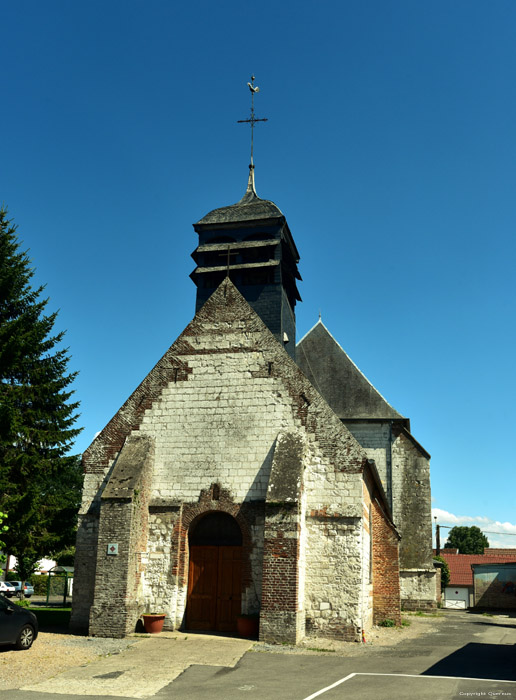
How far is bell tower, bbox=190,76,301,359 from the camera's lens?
76.0 feet

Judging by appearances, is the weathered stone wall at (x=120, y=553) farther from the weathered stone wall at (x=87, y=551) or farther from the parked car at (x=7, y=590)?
the parked car at (x=7, y=590)

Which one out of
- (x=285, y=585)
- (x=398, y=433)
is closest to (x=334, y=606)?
(x=285, y=585)

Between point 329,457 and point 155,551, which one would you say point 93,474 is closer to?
point 155,551

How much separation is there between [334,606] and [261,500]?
2834mm

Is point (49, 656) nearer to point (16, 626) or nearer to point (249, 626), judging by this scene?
point (16, 626)

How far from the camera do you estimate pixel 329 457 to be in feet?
46.3

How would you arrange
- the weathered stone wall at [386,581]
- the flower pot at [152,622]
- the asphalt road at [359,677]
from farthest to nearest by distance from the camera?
the weathered stone wall at [386,581] → the flower pot at [152,622] → the asphalt road at [359,677]

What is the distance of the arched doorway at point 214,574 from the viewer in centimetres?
1387

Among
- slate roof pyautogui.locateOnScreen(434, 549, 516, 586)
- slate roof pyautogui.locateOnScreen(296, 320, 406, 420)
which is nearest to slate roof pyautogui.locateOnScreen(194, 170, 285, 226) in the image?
slate roof pyautogui.locateOnScreen(296, 320, 406, 420)

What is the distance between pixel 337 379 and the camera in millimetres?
25812

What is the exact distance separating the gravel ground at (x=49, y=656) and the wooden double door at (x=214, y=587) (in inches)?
72.1

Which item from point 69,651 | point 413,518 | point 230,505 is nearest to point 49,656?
point 69,651

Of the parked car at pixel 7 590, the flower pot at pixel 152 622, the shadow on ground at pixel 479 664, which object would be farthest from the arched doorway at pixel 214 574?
the parked car at pixel 7 590

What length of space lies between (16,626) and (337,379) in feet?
56.8
